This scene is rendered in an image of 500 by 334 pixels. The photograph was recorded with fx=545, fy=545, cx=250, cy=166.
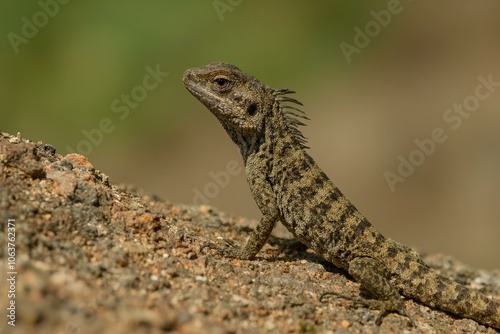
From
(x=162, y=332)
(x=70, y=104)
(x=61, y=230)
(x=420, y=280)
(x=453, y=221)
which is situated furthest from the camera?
(x=70, y=104)

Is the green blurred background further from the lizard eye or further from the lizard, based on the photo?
the lizard eye

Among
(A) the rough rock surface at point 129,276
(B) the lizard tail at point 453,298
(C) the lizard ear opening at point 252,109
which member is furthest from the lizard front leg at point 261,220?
(B) the lizard tail at point 453,298

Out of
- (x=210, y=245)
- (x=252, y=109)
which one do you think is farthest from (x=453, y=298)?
(x=252, y=109)

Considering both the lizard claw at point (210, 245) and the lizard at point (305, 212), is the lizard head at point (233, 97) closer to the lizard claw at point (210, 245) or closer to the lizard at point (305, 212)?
the lizard at point (305, 212)

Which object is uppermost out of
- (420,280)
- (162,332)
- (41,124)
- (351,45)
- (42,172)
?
(351,45)

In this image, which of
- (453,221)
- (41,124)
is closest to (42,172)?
(41,124)

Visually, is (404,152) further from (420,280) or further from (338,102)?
(420,280)

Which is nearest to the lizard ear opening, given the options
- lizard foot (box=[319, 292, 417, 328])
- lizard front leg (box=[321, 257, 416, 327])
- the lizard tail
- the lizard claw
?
the lizard claw
